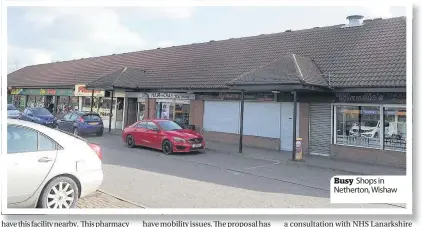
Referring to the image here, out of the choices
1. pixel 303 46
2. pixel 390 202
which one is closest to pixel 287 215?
pixel 390 202

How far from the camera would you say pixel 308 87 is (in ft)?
42.7

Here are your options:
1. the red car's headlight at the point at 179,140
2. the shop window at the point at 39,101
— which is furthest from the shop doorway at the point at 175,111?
the shop window at the point at 39,101

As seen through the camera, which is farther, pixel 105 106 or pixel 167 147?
pixel 105 106

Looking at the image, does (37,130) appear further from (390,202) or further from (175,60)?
(175,60)

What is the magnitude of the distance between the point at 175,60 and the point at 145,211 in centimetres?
1880

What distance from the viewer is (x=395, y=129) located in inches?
504

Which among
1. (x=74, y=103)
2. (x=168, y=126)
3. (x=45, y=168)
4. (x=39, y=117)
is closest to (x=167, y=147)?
(x=168, y=126)

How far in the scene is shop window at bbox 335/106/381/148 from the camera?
43.7 feet

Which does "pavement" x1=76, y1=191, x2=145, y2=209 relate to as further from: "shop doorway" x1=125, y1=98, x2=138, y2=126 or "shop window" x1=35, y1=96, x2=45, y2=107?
"shop window" x1=35, y1=96, x2=45, y2=107

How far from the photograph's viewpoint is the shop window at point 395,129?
41.2 feet

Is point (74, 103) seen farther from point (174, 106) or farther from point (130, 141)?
point (130, 141)

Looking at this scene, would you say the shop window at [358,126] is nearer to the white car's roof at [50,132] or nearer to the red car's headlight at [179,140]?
the red car's headlight at [179,140]
